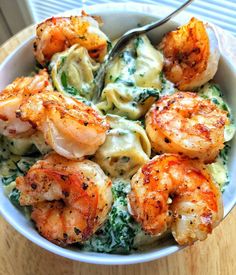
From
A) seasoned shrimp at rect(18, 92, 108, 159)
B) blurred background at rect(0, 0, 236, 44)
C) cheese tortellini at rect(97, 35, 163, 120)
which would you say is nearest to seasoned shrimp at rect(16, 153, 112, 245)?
seasoned shrimp at rect(18, 92, 108, 159)

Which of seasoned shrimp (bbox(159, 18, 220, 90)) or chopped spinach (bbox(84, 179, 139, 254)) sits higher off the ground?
seasoned shrimp (bbox(159, 18, 220, 90))

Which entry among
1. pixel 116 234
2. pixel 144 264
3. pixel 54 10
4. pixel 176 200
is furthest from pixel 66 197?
pixel 54 10

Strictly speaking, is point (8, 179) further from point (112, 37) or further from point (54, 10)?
point (54, 10)

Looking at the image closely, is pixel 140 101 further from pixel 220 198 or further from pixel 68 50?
pixel 220 198

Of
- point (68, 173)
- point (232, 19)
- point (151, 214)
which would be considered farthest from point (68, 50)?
point (232, 19)

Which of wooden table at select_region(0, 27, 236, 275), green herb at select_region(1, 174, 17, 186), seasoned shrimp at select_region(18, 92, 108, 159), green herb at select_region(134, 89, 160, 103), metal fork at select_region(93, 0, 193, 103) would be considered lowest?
wooden table at select_region(0, 27, 236, 275)

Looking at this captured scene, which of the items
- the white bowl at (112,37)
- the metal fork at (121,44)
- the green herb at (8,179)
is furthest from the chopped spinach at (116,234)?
the metal fork at (121,44)

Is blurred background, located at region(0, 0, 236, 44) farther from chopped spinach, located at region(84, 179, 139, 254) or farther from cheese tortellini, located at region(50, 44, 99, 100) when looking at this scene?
chopped spinach, located at region(84, 179, 139, 254)
